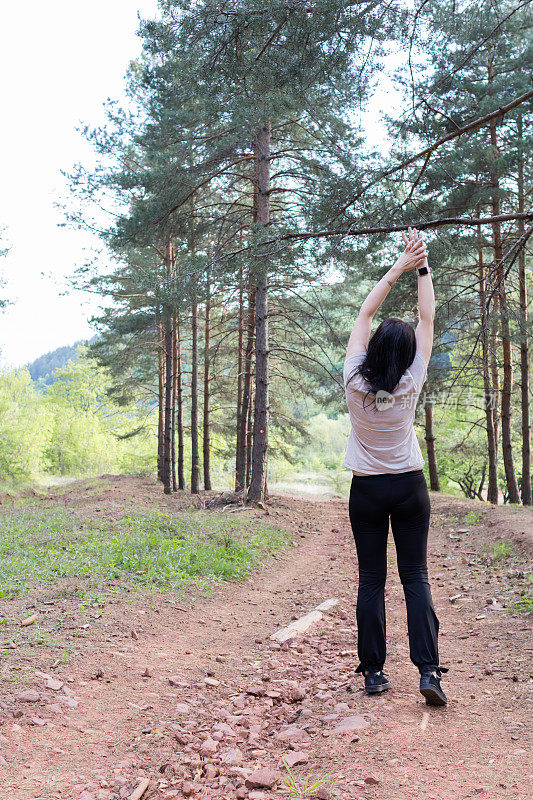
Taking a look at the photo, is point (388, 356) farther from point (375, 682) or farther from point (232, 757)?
point (232, 757)

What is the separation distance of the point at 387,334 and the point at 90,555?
5.36m

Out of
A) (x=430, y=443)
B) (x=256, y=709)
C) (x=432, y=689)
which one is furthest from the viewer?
(x=430, y=443)

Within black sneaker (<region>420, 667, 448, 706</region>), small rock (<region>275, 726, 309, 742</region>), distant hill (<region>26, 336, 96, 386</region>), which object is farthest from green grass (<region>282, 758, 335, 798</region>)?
distant hill (<region>26, 336, 96, 386</region>)

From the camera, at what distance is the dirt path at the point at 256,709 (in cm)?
262

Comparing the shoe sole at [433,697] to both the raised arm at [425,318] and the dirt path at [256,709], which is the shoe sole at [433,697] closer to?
the dirt path at [256,709]

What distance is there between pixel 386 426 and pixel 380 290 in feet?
2.79

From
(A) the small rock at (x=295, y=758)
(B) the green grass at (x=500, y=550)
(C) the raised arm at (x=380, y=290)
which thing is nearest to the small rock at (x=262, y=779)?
(A) the small rock at (x=295, y=758)

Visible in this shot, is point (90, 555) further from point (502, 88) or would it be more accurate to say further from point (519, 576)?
point (502, 88)

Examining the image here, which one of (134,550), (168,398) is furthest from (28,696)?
(168,398)

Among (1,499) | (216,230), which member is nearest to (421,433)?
(216,230)

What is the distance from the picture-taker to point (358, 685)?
3732mm

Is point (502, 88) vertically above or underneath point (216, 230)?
above

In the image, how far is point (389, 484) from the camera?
3297 millimetres

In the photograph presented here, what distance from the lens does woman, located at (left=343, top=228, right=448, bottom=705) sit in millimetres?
3295
